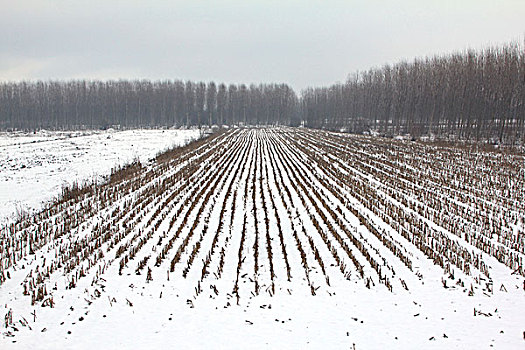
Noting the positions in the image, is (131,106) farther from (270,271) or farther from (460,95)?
(270,271)

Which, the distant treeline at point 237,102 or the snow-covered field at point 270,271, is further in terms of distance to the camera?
the distant treeline at point 237,102

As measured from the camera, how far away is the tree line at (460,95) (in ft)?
120

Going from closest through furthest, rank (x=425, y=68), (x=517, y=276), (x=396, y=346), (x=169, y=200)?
1. (x=396, y=346)
2. (x=517, y=276)
3. (x=169, y=200)
4. (x=425, y=68)

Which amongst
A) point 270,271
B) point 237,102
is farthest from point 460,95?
point 237,102

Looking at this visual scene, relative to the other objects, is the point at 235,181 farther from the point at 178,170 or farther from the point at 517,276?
the point at 517,276

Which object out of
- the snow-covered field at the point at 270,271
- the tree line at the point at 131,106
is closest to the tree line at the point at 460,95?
the snow-covered field at the point at 270,271

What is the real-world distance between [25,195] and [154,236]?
7511 millimetres

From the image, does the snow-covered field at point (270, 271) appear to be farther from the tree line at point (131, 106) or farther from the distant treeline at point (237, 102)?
the tree line at point (131, 106)

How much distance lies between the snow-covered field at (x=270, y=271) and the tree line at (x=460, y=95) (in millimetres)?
27423

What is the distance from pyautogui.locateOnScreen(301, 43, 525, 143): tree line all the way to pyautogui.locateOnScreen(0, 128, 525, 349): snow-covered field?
27423mm

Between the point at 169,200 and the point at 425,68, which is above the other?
the point at 425,68

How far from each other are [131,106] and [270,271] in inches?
3723

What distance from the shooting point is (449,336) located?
504cm

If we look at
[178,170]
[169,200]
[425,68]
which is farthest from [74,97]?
[169,200]
